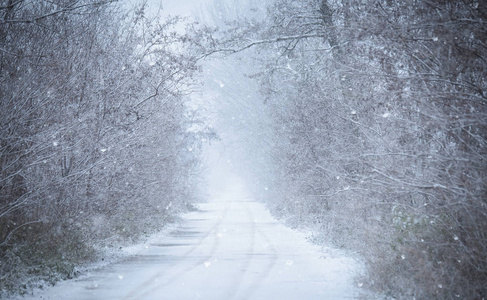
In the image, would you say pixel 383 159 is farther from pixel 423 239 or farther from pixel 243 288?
pixel 243 288

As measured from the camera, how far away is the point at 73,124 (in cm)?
1021

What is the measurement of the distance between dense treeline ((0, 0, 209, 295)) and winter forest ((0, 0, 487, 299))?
57 millimetres

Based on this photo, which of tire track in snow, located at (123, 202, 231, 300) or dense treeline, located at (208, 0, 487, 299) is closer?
dense treeline, located at (208, 0, 487, 299)

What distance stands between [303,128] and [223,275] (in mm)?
7967

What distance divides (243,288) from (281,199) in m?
21.6

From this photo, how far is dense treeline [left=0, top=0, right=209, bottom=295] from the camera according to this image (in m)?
9.45

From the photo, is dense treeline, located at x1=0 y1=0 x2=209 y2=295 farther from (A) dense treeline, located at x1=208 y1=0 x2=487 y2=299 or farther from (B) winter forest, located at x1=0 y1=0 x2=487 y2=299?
(A) dense treeline, located at x1=208 y1=0 x2=487 y2=299

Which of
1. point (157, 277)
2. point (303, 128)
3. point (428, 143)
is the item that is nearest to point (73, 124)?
point (157, 277)

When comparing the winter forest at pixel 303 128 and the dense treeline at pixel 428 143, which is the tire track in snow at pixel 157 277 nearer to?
the winter forest at pixel 303 128

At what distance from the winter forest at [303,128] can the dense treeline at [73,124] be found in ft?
0.19

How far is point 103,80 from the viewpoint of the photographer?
1312 cm

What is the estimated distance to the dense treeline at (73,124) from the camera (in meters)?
9.45

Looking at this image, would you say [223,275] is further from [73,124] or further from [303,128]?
[303,128]

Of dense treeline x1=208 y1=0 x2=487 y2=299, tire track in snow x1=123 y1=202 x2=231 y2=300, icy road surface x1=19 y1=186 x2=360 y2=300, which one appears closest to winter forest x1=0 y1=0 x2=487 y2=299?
dense treeline x1=208 y1=0 x2=487 y2=299
